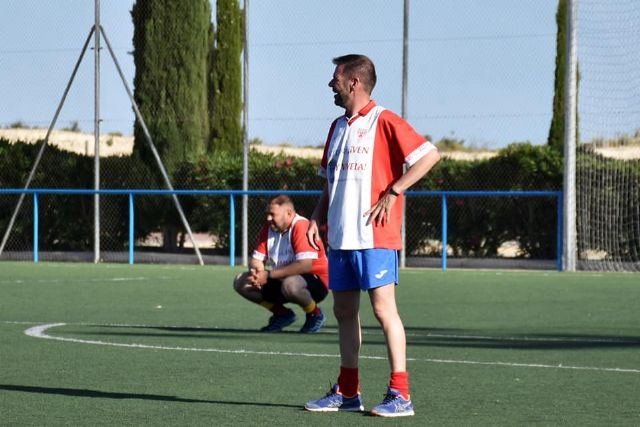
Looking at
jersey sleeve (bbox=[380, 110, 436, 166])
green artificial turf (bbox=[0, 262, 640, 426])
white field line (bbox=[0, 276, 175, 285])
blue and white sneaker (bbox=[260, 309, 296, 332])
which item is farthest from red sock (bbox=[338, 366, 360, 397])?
white field line (bbox=[0, 276, 175, 285])

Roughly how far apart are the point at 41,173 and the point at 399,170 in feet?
67.9

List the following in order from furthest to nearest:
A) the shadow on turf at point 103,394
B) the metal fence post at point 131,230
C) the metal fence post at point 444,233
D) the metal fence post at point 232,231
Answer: the metal fence post at point 131,230 → the metal fence post at point 232,231 → the metal fence post at point 444,233 → the shadow on turf at point 103,394

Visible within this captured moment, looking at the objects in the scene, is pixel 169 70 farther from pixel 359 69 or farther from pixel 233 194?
pixel 359 69

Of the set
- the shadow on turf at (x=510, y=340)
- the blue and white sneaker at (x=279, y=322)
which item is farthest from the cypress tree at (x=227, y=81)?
the shadow on turf at (x=510, y=340)

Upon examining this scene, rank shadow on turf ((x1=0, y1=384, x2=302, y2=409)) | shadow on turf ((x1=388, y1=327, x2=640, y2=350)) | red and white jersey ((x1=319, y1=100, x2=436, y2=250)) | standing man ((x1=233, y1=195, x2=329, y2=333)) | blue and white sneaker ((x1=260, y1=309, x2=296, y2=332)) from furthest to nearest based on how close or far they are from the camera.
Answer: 1. blue and white sneaker ((x1=260, y1=309, x2=296, y2=332))
2. standing man ((x1=233, y1=195, x2=329, y2=333))
3. shadow on turf ((x1=388, y1=327, x2=640, y2=350))
4. shadow on turf ((x1=0, y1=384, x2=302, y2=409))
5. red and white jersey ((x1=319, y1=100, x2=436, y2=250))

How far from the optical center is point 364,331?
38.5 ft

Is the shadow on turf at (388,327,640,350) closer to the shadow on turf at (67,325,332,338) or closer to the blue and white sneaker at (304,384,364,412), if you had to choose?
the shadow on turf at (67,325,332,338)

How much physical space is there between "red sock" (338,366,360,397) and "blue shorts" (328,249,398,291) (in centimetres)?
43

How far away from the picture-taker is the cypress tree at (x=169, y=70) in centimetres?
2722

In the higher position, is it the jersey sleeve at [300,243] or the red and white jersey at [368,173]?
the red and white jersey at [368,173]

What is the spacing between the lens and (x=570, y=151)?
2244 cm

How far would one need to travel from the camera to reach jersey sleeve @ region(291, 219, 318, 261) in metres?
11.6

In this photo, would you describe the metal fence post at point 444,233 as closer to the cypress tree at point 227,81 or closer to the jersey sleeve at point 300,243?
the cypress tree at point 227,81

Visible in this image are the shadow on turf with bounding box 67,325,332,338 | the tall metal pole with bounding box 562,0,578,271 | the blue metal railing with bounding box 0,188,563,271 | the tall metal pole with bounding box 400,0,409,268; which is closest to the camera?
the shadow on turf with bounding box 67,325,332,338
